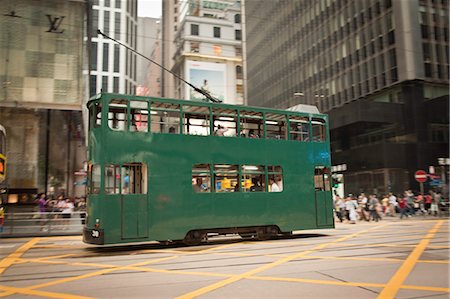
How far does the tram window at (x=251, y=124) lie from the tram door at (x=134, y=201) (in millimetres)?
3118

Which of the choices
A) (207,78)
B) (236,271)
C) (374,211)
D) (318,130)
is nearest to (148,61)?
(207,78)

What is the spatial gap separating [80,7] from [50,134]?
834 centimetres

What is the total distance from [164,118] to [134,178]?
174 cm

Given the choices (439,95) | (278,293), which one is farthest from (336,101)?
(278,293)

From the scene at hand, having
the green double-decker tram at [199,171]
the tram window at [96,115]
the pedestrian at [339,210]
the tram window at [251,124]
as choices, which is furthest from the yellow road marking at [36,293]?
the pedestrian at [339,210]

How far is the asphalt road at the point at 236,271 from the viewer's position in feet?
17.9

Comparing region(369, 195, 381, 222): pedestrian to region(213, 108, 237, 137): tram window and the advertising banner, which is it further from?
the advertising banner

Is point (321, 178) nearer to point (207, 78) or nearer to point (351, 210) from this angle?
point (351, 210)

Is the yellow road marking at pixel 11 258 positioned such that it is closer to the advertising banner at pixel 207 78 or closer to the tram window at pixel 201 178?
the tram window at pixel 201 178

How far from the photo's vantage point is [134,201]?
31.9 ft

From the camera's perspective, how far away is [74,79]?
21234mm

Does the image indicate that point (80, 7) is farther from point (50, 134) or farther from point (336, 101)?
point (336, 101)

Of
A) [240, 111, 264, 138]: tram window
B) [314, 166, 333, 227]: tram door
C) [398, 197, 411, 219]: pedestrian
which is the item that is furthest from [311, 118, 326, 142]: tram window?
[398, 197, 411, 219]: pedestrian

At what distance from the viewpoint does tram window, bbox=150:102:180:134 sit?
10.1 meters
